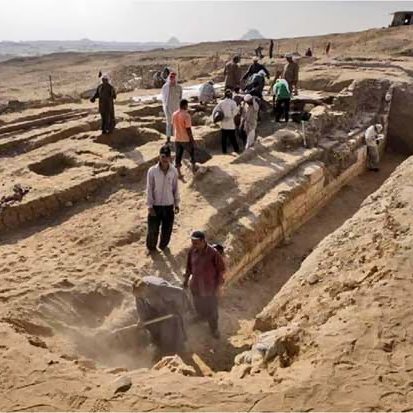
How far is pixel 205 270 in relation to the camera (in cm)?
560

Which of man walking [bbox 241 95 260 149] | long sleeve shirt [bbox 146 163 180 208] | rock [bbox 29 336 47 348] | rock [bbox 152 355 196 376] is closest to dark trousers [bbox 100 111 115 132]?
man walking [bbox 241 95 260 149]

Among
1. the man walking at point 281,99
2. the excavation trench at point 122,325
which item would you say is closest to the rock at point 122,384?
the excavation trench at point 122,325

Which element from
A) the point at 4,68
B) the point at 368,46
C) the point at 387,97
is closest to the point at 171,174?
the point at 387,97

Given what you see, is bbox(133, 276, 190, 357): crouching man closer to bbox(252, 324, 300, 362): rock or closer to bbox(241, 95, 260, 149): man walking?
bbox(252, 324, 300, 362): rock

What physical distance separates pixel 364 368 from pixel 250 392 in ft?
3.11

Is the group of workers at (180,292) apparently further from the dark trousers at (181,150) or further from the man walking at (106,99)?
the man walking at (106,99)

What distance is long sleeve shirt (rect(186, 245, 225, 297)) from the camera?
5543 millimetres

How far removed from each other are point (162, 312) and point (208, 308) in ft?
2.23

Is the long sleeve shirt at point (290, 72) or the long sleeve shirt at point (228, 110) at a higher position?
the long sleeve shirt at point (290, 72)

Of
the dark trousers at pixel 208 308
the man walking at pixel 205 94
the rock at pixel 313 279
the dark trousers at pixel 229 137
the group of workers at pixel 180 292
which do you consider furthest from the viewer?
the man walking at pixel 205 94

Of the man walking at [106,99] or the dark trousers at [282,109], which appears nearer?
the man walking at [106,99]

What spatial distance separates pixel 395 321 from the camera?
464 centimetres

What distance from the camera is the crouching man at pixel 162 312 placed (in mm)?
5312

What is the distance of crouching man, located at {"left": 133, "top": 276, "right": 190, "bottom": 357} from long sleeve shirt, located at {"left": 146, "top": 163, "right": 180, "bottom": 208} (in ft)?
4.62
